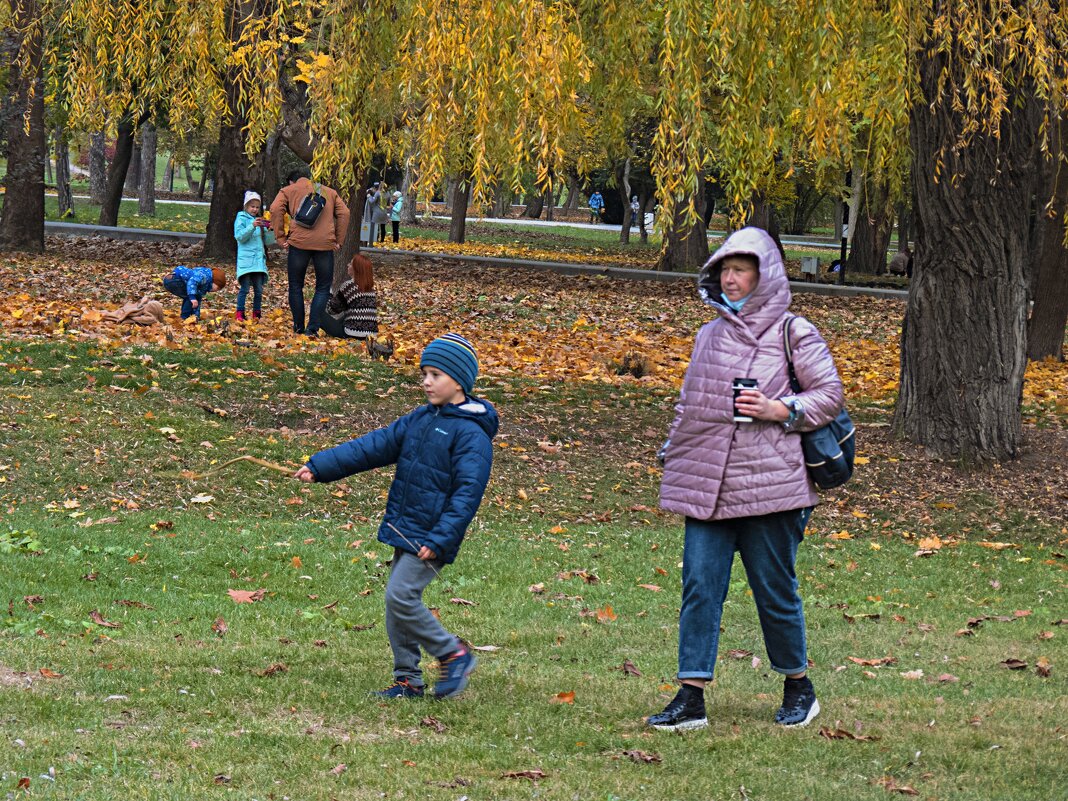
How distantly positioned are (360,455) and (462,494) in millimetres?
434

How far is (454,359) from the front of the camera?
5.37 meters

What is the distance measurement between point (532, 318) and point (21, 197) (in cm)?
976

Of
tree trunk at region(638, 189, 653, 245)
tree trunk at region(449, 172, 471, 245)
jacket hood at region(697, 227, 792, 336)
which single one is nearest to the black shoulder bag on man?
jacket hood at region(697, 227, 792, 336)

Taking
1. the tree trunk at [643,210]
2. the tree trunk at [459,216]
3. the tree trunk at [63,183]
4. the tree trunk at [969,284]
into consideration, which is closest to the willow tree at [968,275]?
the tree trunk at [969,284]

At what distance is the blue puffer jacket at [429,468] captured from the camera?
208 inches

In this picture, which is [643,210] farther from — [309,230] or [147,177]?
[309,230]

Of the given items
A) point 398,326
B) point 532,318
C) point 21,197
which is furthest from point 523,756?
point 21,197

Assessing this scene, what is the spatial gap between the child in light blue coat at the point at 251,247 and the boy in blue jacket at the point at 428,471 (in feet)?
36.2

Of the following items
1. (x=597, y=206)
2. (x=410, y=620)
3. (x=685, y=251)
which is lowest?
(x=410, y=620)

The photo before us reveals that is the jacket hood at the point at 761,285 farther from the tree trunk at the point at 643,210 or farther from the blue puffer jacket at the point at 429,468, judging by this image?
the tree trunk at the point at 643,210

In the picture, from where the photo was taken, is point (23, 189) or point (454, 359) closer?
point (454, 359)

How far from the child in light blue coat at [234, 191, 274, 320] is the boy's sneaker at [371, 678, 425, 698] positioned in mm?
11122

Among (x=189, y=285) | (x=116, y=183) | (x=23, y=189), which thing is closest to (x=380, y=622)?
(x=189, y=285)

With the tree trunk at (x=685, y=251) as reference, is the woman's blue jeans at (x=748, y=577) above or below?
below
